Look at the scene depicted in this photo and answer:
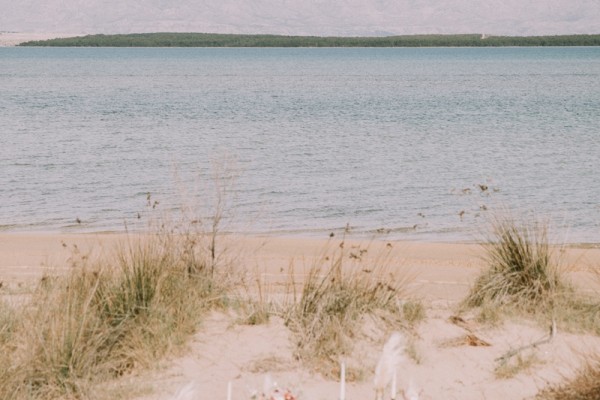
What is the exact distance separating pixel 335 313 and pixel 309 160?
20635 mm

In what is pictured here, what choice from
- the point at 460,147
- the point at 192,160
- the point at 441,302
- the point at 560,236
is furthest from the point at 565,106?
the point at 441,302

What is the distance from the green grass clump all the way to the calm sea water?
1.91m

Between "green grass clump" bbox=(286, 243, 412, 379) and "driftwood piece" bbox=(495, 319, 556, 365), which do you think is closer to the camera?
"green grass clump" bbox=(286, 243, 412, 379)

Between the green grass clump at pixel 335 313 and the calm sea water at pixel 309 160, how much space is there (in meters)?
1.91

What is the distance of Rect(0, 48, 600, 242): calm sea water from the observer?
18312 millimetres

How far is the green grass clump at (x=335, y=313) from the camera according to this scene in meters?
7.18

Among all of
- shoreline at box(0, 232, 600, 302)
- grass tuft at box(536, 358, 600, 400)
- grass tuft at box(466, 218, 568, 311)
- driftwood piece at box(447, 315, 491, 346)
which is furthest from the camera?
shoreline at box(0, 232, 600, 302)

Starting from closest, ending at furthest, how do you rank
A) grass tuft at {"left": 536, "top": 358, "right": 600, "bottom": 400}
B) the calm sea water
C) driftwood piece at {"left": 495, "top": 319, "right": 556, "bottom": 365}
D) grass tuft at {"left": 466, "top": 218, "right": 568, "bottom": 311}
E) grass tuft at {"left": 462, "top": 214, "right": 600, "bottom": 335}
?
grass tuft at {"left": 536, "top": 358, "right": 600, "bottom": 400}
driftwood piece at {"left": 495, "top": 319, "right": 556, "bottom": 365}
grass tuft at {"left": 462, "top": 214, "right": 600, "bottom": 335}
grass tuft at {"left": 466, "top": 218, "right": 568, "bottom": 311}
the calm sea water

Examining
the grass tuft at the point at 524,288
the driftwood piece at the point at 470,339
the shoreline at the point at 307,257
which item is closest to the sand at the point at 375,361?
the driftwood piece at the point at 470,339

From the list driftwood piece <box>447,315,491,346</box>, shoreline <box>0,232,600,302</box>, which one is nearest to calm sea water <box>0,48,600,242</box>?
shoreline <box>0,232,600,302</box>

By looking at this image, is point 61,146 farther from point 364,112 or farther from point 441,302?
point 441,302

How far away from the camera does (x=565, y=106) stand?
53062 mm

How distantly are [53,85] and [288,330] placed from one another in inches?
2901

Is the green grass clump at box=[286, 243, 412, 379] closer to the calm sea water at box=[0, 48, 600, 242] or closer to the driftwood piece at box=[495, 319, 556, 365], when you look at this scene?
the driftwood piece at box=[495, 319, 556, 365]
